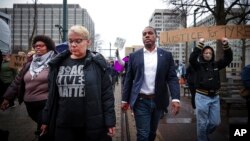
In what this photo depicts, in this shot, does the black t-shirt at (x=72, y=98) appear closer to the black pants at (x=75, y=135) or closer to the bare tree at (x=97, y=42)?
the black pants at (x=75, y=135)

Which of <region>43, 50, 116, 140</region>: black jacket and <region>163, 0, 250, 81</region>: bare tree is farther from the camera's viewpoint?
<region>163, 0, 250, 81</region>: bare tree

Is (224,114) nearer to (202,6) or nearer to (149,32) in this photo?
(149,32)

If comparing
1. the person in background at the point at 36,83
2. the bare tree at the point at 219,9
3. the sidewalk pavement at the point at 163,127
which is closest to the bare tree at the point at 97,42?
the bare tree at the point at 219,9

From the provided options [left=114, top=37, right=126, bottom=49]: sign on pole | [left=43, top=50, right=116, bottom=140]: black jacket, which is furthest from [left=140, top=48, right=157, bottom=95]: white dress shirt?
[left=114, top=37, right=126, bottom=49]: sign on pole

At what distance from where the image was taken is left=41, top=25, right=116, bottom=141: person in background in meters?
3.91

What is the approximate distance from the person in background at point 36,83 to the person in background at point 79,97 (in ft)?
4.00

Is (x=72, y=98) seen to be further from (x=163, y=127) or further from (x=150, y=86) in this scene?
(x=163, y=127)

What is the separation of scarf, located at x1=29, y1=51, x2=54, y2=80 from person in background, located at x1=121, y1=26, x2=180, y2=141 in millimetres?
1270

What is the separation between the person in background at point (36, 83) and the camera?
5.33 meters

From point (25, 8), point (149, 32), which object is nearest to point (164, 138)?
point (149, 32)

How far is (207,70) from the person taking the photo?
21.0 feet

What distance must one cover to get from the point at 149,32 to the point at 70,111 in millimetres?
1993

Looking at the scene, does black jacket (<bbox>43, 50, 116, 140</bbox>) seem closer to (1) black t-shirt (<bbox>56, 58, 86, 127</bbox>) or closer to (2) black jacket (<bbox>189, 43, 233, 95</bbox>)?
(1) black t-shirt (<bbox>56, 58, 86, 127</bbox>)

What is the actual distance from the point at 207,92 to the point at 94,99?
296 cm
